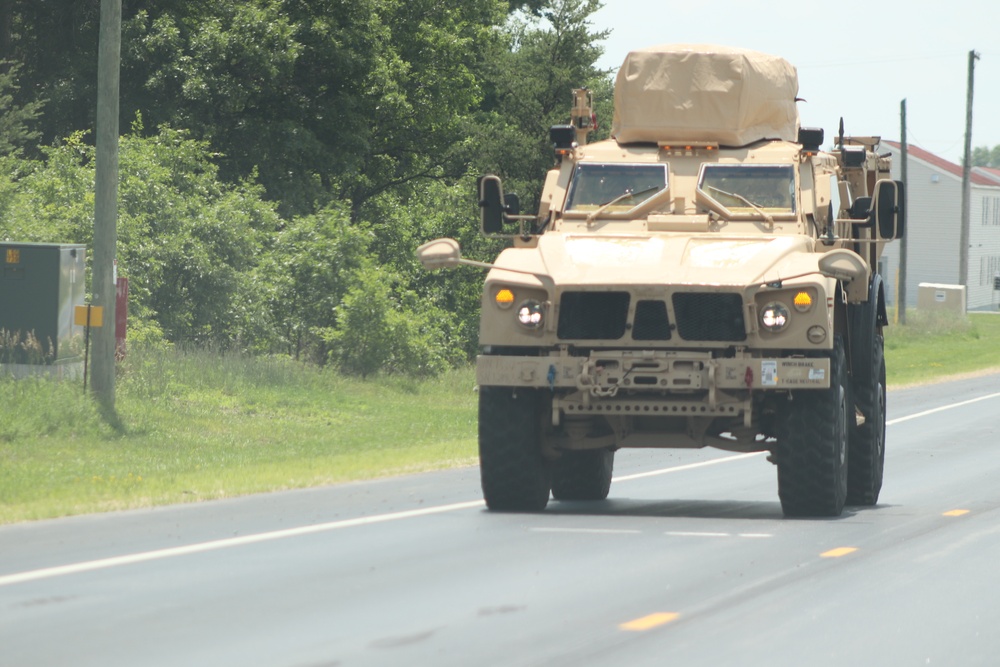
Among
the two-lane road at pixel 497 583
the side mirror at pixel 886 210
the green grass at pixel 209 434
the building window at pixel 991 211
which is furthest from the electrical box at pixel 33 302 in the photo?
the building window at pixel 991 211

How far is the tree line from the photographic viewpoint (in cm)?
2881

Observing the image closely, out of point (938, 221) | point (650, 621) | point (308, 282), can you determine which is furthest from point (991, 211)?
point (650, 621)

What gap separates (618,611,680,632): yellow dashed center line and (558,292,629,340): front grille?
4.23 metres

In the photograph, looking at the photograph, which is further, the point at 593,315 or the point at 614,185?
the point at 614,185

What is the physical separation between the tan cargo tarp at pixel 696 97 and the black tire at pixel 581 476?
9.14 feet

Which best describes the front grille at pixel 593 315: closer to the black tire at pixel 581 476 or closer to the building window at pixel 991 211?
the black tire at pixel 581 476

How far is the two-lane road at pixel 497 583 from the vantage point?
773cm

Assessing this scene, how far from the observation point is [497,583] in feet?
31.9

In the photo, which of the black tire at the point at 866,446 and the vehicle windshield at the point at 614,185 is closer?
the vehicle windshield at the point at 614,185

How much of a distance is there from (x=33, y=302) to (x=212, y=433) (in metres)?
2.74

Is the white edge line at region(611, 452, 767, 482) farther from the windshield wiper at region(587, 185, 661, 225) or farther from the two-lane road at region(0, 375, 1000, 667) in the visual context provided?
the windshield wiper at region(587, 185, 661, 225)

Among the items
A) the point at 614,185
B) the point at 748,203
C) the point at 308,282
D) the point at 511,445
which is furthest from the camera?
the point at 308,282

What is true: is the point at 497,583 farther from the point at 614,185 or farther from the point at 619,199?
the point at 614,185

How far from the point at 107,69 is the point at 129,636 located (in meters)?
13.4
